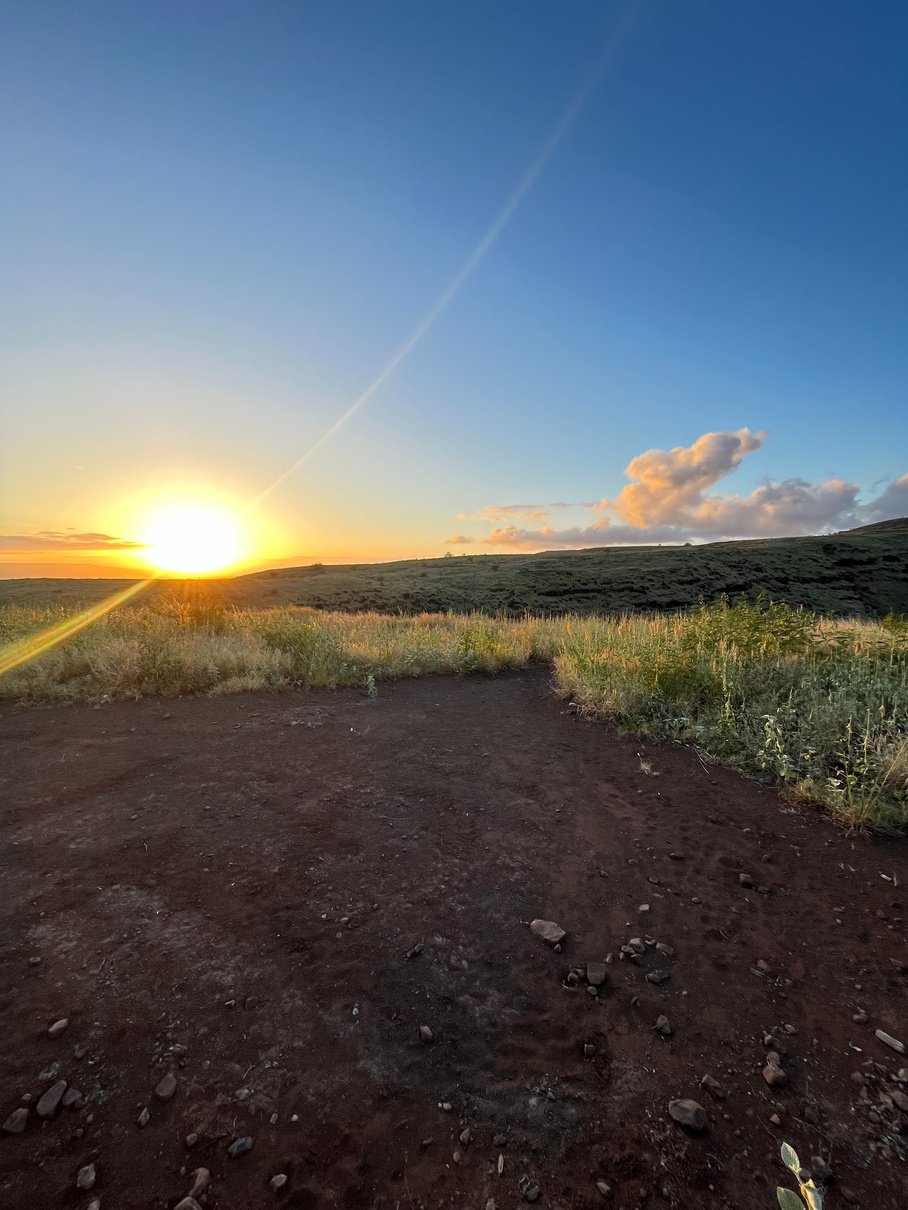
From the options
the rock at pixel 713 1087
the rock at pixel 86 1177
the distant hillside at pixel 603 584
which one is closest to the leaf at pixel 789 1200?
the rock at pixel 713 1087

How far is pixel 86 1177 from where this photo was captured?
1.74 m

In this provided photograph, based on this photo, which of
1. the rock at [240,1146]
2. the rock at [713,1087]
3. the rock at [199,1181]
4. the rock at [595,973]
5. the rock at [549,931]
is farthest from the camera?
the rock at [549,931]

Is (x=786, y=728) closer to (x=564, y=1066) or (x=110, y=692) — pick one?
(x=564, y=1066)

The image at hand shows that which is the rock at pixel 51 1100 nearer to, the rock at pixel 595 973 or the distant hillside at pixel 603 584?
the rock at pixel 595 973

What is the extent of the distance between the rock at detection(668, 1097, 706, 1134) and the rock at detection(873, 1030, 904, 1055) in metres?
0.99

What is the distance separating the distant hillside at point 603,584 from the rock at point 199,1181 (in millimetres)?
22080

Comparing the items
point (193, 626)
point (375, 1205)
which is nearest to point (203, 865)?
point (375, 1205)

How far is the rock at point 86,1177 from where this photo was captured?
5.67ft

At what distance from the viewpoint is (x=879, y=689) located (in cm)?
581

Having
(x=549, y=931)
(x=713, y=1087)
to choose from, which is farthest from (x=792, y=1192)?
(x=549, y=931)

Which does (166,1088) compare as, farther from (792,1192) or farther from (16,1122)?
(792,1192)

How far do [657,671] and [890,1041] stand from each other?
5.04 metres

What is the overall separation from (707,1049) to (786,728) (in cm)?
424

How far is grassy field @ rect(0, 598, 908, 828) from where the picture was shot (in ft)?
16.4
